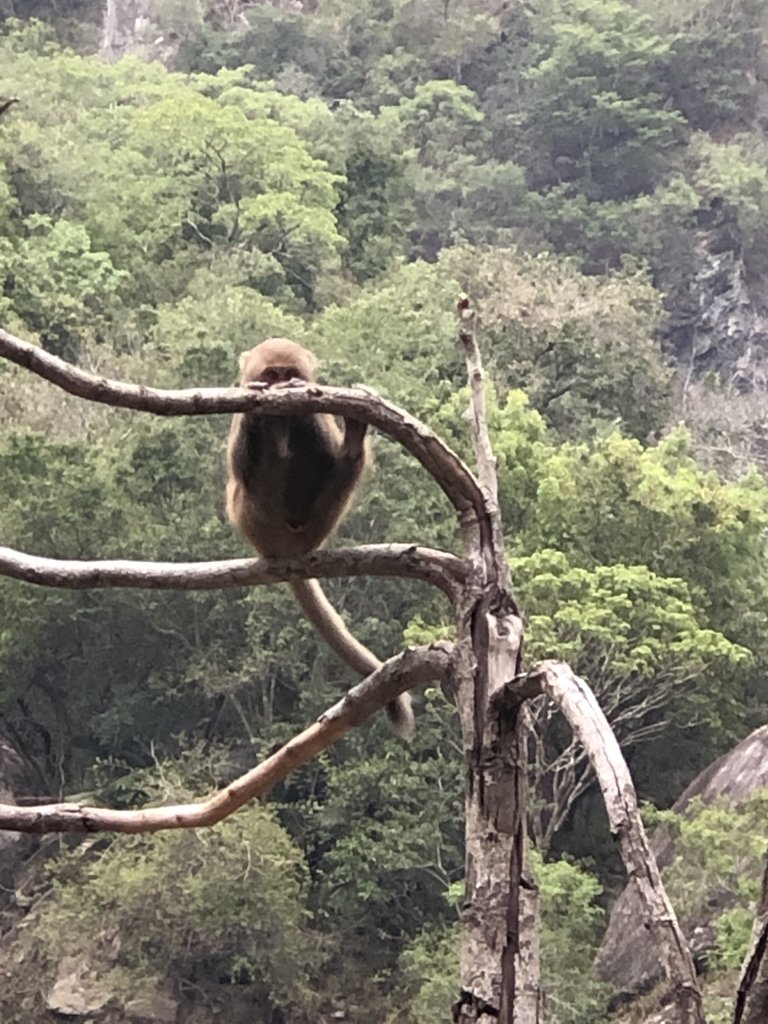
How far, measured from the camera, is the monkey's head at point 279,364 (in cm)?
371

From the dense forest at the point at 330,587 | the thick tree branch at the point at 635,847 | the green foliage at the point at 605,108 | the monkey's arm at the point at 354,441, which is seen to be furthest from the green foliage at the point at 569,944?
the green foliage at the point at 605,108

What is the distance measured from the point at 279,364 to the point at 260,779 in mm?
1372

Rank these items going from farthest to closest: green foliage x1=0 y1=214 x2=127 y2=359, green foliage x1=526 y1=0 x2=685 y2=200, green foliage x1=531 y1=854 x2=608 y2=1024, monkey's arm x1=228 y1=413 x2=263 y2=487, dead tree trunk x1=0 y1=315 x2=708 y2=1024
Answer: green foliage x1=526 y1=0 x2=685 y2=200 < green foliage x1=0 y1=214 x2=127 y2=359 < green foliage x1=531 y1=854 x2=608 y2=1024 < monkey's arm x1=228 y1=413 x2=263 y2=487 < dead tree trunk x1=0 y1=315 x2=708 y2=1024

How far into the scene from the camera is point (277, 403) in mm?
2295

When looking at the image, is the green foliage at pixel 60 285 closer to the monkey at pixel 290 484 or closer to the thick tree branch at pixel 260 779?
the monkey at pixel 290 484

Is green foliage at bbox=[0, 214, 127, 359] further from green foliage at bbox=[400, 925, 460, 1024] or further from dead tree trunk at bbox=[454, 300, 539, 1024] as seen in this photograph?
dead tree trunk at bbox=[454, 300, 539, 1024]

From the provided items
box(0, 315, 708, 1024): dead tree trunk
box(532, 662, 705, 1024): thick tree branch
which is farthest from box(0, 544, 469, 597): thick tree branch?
box(532, 662, 705, 1024): thick tree branch

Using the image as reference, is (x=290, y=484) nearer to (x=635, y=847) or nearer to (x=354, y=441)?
(x=354, y=441)

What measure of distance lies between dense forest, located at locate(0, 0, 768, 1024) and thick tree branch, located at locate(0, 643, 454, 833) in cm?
683

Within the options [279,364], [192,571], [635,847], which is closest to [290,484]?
[279,364]

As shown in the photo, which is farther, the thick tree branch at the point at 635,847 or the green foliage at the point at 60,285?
the green foliage at the point at 60,285

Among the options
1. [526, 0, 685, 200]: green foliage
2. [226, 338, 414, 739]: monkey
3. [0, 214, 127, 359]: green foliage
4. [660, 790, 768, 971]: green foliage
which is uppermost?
[526, 0, 685, 200]: green foliage

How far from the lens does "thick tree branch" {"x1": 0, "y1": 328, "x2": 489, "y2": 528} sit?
2.19 m

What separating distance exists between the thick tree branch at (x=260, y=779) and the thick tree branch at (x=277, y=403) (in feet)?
0.83
